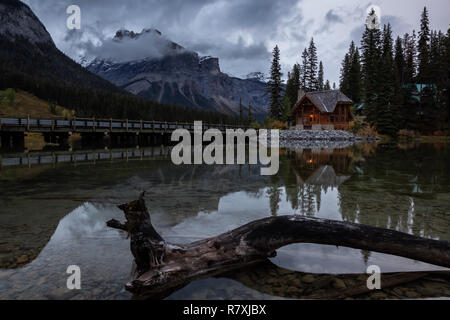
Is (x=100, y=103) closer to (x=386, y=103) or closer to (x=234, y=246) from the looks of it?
(x=386, y=103)

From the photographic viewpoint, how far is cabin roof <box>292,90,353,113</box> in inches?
1909

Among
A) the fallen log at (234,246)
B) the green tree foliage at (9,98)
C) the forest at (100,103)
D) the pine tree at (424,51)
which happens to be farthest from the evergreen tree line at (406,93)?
the green tree foliage at (9,98)

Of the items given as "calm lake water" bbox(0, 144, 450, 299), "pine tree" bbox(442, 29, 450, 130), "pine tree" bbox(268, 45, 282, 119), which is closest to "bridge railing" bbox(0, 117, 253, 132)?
"calm lake water" bbox(0, 144, 450, 299)

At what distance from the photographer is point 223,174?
11.9 metres

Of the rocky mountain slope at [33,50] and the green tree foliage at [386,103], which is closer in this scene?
the green tree foliage at [386,103]

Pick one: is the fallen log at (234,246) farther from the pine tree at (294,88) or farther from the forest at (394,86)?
the pine tree at (294,88)

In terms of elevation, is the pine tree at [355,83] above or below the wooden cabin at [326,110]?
above

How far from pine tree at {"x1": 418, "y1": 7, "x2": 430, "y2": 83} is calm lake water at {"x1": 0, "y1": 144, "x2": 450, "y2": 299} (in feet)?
197

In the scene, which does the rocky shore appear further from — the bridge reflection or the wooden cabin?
the bridge reflection

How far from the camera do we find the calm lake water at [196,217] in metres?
3.27

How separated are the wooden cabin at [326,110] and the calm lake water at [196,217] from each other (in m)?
39.7
